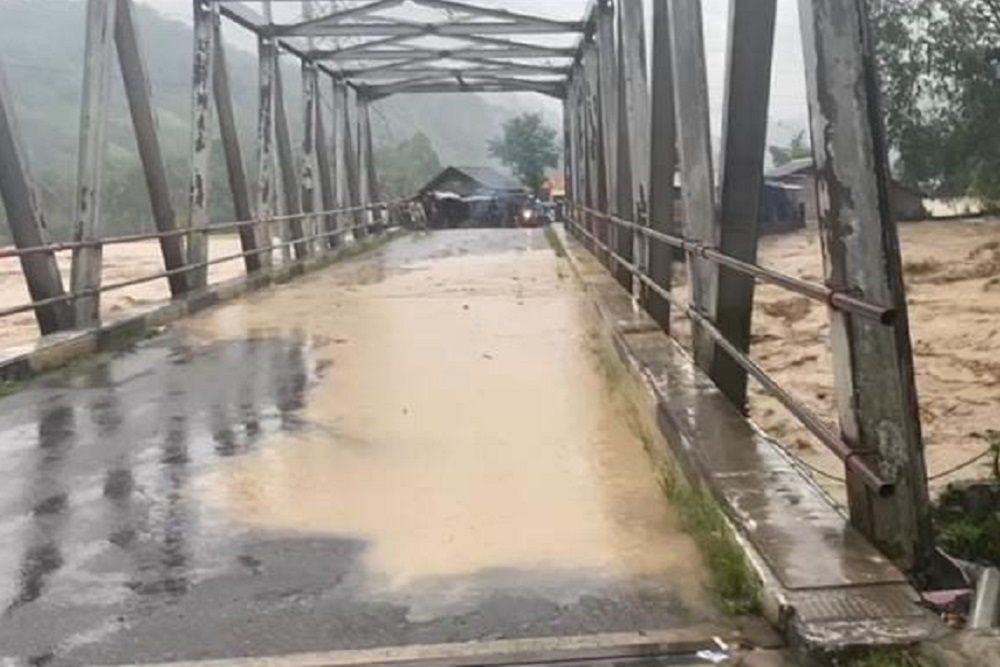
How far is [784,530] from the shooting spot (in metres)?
3.41

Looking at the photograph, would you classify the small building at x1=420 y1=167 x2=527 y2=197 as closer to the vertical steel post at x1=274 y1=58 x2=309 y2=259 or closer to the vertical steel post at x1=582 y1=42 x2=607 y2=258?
the vertical steel post at x1=582 y1=42 x2=607 y2=258

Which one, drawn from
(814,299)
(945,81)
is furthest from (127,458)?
(945,81)

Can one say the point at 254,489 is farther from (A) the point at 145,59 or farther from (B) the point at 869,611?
(A) the point at 145,59

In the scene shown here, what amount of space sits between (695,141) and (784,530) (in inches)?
126

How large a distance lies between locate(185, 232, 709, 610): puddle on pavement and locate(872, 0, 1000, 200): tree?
13070 millimetres

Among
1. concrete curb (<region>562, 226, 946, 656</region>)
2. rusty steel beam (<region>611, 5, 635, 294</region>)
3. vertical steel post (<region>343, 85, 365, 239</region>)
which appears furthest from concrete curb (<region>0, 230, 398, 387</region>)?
vertical steel post (<region>343, 85, 365, 239</region>)

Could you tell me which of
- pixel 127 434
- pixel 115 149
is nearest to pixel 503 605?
pixel 127 434

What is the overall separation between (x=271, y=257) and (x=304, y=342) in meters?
7.48

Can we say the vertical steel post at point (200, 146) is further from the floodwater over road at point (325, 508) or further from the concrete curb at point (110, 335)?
the floodwater over road at point (325, 508)

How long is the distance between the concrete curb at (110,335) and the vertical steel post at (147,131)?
0.46 m

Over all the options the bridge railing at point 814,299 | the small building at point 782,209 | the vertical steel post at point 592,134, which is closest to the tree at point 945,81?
the vertical steel post at point 592,134

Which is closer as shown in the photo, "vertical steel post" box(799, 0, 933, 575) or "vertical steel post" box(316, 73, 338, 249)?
"vertical steel post" box(799, 0, 933, 575)

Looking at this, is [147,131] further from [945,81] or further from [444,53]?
[945,81]

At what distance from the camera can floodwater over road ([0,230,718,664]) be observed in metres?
3.20
